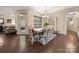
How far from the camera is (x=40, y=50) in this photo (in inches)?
109

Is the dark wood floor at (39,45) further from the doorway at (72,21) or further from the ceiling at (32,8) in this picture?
the ceiling at (32,8)

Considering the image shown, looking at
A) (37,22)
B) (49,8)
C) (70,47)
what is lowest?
(70,47)

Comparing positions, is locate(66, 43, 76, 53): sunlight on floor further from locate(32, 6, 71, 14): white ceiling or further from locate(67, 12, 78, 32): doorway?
locate(32, 6, 71, 14): white ceiling

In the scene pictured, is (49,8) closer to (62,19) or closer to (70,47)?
(62,19)

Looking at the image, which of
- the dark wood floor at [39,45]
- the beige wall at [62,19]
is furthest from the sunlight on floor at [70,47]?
the beige wall at [62,19]

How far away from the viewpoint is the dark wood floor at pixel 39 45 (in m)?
2.73

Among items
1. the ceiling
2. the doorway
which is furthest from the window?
the doorway

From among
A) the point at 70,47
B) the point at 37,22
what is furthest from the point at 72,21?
the point at 37,22

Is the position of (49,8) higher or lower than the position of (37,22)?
higher

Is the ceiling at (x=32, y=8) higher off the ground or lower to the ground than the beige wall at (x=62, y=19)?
higher

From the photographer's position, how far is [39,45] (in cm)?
275
